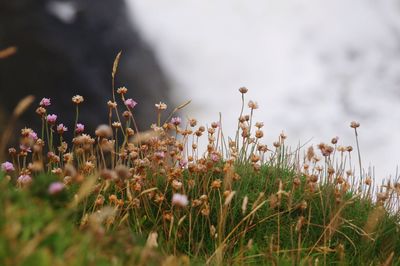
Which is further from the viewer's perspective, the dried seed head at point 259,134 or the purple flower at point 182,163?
the dried seed head at point 259,134

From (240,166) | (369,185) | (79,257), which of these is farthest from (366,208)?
(79,257)

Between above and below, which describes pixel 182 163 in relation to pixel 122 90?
below

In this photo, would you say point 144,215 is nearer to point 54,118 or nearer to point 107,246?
point 54,118

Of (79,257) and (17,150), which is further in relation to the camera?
(17,150)

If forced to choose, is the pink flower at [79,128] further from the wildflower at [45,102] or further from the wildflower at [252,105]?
the wildflower at [252,105]

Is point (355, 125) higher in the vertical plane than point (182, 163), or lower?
higher

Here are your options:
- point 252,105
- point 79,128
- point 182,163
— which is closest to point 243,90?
point 252,105

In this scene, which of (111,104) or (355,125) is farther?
(355,125)

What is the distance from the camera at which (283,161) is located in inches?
273

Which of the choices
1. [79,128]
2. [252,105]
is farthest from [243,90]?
[79,128]

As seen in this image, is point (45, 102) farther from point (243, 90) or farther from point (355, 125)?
point (355, 125)

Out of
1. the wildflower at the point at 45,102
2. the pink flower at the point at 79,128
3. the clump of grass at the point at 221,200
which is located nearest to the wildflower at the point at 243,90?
the clump of grass at the point at 221,200

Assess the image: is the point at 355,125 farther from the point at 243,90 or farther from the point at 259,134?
the point at 243,90

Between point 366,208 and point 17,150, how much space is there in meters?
3.48
